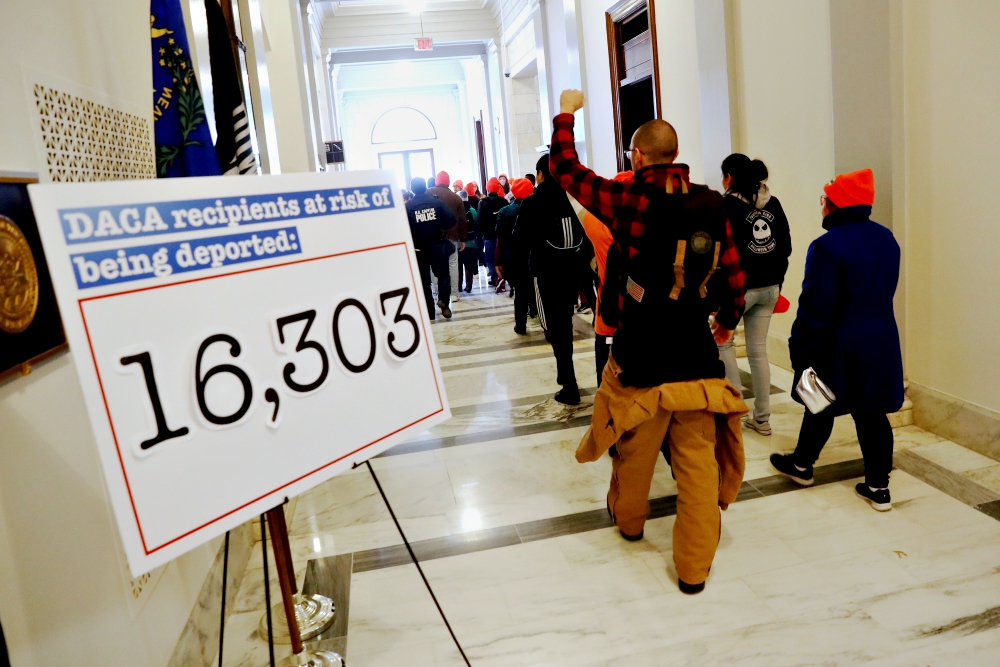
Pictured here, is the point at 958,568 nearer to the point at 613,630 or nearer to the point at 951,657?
the point at 951,657

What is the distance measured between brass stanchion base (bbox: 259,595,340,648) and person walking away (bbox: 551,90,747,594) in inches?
47.1

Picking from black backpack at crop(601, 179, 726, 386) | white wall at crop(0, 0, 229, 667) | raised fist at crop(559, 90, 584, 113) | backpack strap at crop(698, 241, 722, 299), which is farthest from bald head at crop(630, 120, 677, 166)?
white wall at crop(0, 0, 229, 667)

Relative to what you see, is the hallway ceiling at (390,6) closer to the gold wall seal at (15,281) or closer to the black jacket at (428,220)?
the black jacket at (428,220)

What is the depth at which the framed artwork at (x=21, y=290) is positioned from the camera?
144 cm

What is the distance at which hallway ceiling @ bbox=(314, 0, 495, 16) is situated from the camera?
535 inches

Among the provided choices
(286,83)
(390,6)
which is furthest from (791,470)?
(390,6)

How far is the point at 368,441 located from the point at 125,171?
4.15 feet

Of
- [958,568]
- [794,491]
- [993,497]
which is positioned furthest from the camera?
[794,491]

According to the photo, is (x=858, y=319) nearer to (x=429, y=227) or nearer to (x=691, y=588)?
(x=691, y=588)

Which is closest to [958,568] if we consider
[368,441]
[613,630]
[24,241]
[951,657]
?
[951,657]

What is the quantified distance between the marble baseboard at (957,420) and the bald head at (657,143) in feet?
6.92

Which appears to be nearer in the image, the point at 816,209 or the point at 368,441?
the point at 368,441

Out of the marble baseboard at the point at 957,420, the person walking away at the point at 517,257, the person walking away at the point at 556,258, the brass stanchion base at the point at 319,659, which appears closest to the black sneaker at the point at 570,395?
the person walking away at the point at 556,258

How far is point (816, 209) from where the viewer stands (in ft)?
14.8
